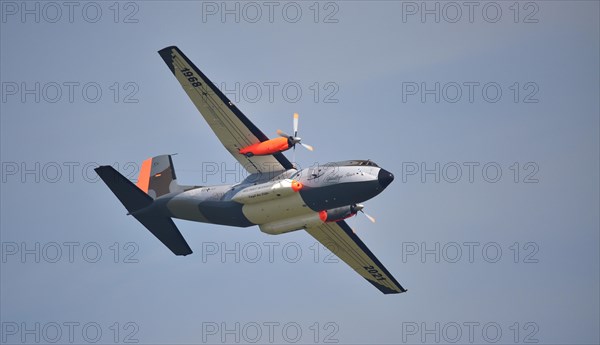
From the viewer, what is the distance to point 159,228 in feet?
157

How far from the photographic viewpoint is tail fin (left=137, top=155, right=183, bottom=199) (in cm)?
4891

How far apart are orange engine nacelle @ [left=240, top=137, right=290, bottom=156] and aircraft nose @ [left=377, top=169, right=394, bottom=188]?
3.76 metres

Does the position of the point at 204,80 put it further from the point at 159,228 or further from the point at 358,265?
the point at 358,265

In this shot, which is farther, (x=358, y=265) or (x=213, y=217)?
(x=358, y=265)

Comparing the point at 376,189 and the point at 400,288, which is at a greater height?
the point at 376,189

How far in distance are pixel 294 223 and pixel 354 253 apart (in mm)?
6499

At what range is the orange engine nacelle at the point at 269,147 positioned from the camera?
44125 mm

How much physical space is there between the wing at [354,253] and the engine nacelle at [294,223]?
3.89 metres

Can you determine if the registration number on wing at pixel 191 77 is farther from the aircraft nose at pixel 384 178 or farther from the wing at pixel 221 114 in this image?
the aircraft nose at pixel 384 178

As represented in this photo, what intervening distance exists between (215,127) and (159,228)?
16.8 ft

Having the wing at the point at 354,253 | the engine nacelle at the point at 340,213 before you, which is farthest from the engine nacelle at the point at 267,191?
the wing at the point at 354,253

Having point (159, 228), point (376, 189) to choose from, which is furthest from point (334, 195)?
point (159, 228)

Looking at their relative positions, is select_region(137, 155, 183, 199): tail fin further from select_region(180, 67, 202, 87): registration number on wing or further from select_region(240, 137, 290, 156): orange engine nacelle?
select_region(180, 67, 202, 87): registration number on wing

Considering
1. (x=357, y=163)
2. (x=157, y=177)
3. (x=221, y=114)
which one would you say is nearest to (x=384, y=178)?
(x=357, y=163)
